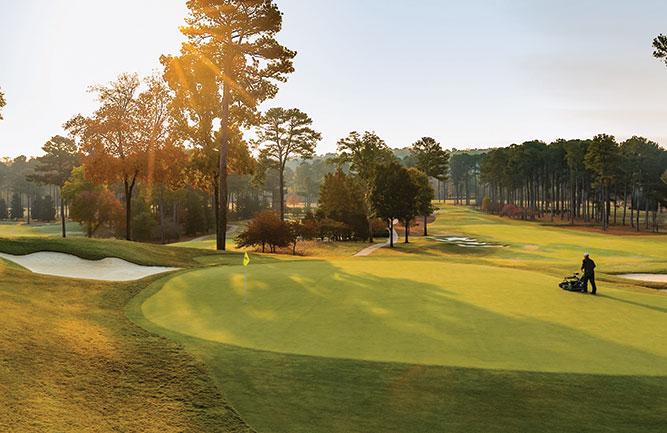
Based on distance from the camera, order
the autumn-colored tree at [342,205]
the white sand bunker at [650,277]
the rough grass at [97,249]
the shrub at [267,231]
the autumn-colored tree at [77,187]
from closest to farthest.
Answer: the rough grass at [97,249] < the white sand bunker at [650,277] < the shrub at [267,231] < the autumn-colored tree at [77,187] < the autumn-colored tree at [342,205]

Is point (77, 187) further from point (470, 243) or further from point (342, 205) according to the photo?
point (470, 243)

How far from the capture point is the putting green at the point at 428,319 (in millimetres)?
8914

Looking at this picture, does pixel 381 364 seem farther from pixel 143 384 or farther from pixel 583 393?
pixel 143 384

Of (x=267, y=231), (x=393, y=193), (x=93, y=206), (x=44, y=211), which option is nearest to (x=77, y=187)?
(x=93, y=206)

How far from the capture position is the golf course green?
22.4 ft

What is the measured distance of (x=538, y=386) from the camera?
7.64 meters

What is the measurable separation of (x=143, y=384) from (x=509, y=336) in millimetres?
7822

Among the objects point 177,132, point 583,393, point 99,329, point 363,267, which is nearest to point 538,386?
point 583,393

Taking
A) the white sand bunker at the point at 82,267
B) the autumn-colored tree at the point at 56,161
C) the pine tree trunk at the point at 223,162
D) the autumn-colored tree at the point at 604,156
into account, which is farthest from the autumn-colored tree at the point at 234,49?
the autumn-colored tree at the point at 604,156

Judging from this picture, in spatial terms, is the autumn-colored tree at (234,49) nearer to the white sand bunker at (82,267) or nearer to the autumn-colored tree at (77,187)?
the white sand bunker at (82,267)

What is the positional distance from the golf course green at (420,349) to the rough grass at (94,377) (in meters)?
0.51

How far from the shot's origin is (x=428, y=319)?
11.2 m

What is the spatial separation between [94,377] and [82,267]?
47.5 feet

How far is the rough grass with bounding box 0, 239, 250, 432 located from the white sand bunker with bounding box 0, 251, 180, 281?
6.54 metres
